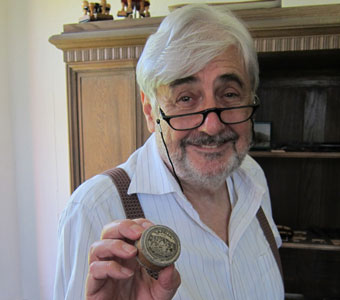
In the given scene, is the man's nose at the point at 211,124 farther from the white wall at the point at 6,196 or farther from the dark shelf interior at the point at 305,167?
the white wall at the point at 6,196

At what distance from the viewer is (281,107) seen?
1.38 metres

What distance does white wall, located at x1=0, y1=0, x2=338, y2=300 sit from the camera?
1572 millimetres

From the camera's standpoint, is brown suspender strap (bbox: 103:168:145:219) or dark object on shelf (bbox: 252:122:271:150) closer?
brown suspender strap (bbox: 103:168:145:219)

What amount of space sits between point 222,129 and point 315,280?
1277mm

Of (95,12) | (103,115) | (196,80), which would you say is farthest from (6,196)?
(196,80)

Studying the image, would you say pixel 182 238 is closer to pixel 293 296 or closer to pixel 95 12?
pixel 95 12

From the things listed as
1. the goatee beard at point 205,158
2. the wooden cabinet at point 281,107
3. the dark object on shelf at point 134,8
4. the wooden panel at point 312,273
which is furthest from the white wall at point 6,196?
the wooden panel at point 312,273

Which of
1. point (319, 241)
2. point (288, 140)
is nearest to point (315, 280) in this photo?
point (319, 241)

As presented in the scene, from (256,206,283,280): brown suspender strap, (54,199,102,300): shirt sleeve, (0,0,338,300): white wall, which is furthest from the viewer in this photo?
(0,0,338,300): white wall

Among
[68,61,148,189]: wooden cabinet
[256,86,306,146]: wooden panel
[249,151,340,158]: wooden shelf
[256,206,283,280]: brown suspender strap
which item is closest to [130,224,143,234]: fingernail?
[256,206,283,280]: brown suspender strap

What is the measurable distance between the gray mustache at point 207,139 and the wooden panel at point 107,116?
47 cm

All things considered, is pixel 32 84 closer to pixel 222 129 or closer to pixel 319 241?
pixel 222 129

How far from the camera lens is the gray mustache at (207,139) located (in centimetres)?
62

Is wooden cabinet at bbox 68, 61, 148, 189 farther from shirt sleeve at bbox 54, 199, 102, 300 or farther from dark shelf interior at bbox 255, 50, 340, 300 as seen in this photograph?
dark shelf interior at bbox 255, 50, 340, 300
